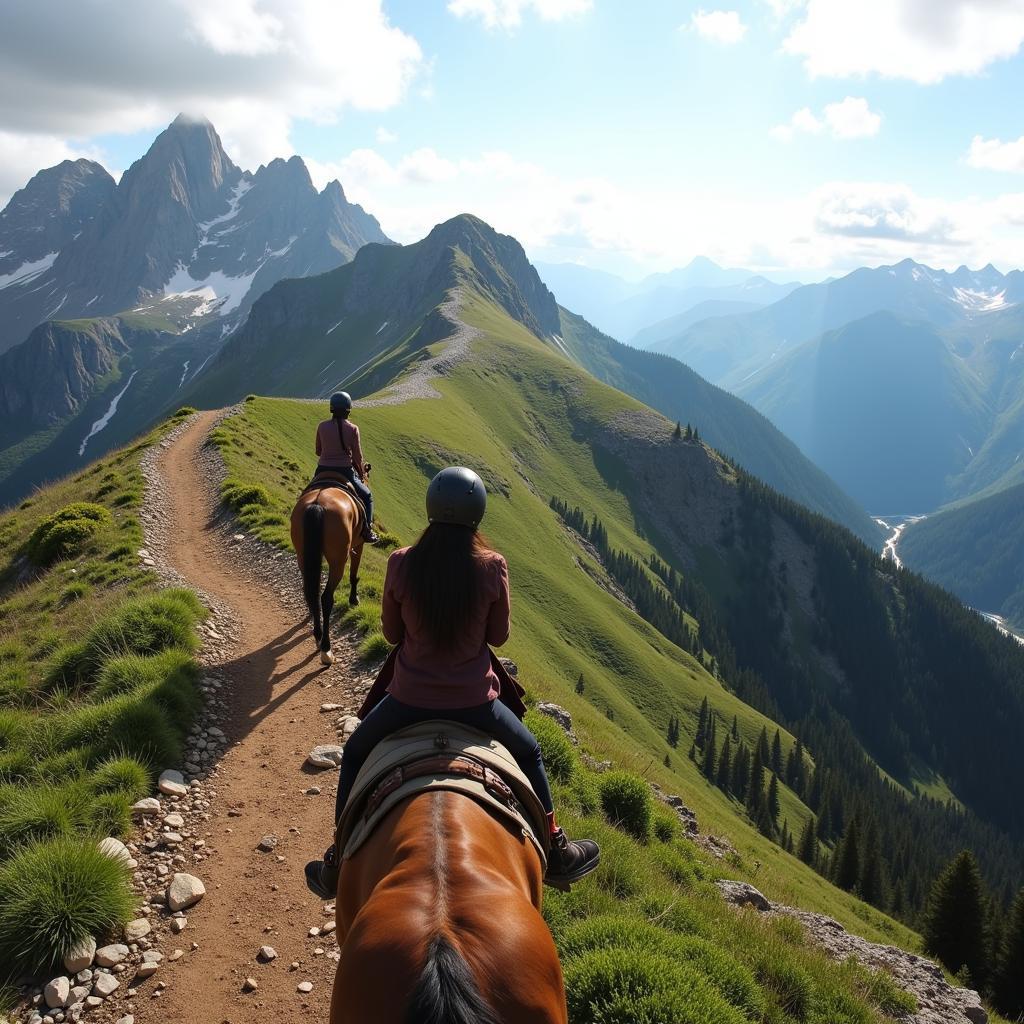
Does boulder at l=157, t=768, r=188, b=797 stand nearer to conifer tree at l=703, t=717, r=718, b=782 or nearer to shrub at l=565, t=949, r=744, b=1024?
shrub at l=565, t=949, r=744, b=1024

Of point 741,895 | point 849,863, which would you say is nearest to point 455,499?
point 741,895

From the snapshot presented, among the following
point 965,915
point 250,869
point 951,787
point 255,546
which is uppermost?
point 255,546

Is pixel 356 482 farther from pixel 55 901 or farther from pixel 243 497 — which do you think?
pixel 55 901

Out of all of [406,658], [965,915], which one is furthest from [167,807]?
[965,915]

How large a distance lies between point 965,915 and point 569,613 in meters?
75.8

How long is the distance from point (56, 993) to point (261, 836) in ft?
10.0

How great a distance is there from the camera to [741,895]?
13.9 meters

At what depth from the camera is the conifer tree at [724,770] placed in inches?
4628

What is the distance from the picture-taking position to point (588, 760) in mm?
15812

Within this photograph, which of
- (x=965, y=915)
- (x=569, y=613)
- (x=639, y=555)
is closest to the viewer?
(x=965, y=915)

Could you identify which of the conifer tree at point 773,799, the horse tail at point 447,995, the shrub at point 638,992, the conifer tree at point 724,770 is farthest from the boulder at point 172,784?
the conifer tree at point 773,799

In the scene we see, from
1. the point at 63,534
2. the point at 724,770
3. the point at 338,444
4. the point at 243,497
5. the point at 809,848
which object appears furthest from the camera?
the point at 724,770

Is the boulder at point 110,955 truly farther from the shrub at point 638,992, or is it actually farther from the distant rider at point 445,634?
the shrub at point 638,992

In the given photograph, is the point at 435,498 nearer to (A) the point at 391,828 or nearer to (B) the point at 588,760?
(A) the point at 391,828
